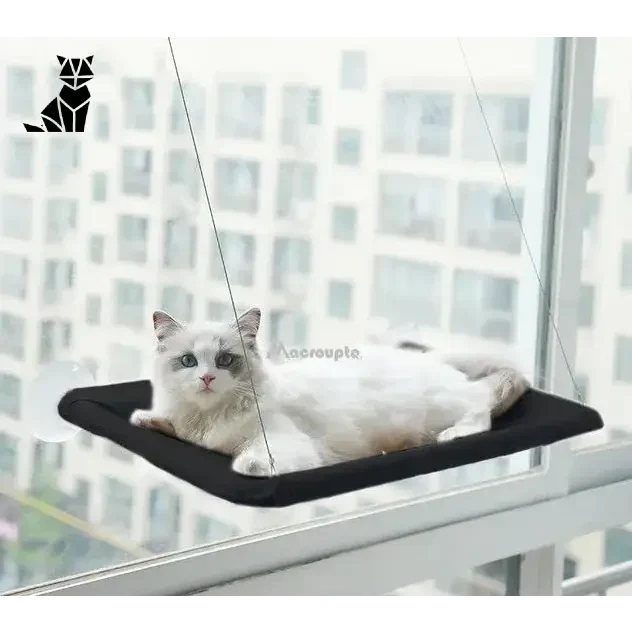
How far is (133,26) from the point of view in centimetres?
163

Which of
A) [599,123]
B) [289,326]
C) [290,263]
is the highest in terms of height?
[599,123]

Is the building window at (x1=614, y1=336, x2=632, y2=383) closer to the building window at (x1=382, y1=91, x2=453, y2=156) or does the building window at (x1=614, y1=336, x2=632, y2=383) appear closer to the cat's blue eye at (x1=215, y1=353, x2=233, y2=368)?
the building window at (x1=382, y1=91, x2=453, y2=156)

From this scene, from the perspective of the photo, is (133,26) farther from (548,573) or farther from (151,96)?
(548,573)

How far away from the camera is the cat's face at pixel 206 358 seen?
133 centimetres

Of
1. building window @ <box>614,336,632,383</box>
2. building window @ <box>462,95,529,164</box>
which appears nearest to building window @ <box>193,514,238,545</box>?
building window @ <box>462,95,529,164</box>

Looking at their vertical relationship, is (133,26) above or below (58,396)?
above

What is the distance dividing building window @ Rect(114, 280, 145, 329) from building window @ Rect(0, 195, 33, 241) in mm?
183

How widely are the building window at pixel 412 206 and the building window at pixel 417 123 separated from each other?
6cm

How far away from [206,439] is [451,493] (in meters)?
0.82

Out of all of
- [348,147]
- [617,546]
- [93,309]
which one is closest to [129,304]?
[93,309]

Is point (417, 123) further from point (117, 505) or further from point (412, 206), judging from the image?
point (117, 505)

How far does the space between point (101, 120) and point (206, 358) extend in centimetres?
56

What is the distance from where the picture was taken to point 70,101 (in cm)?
152
